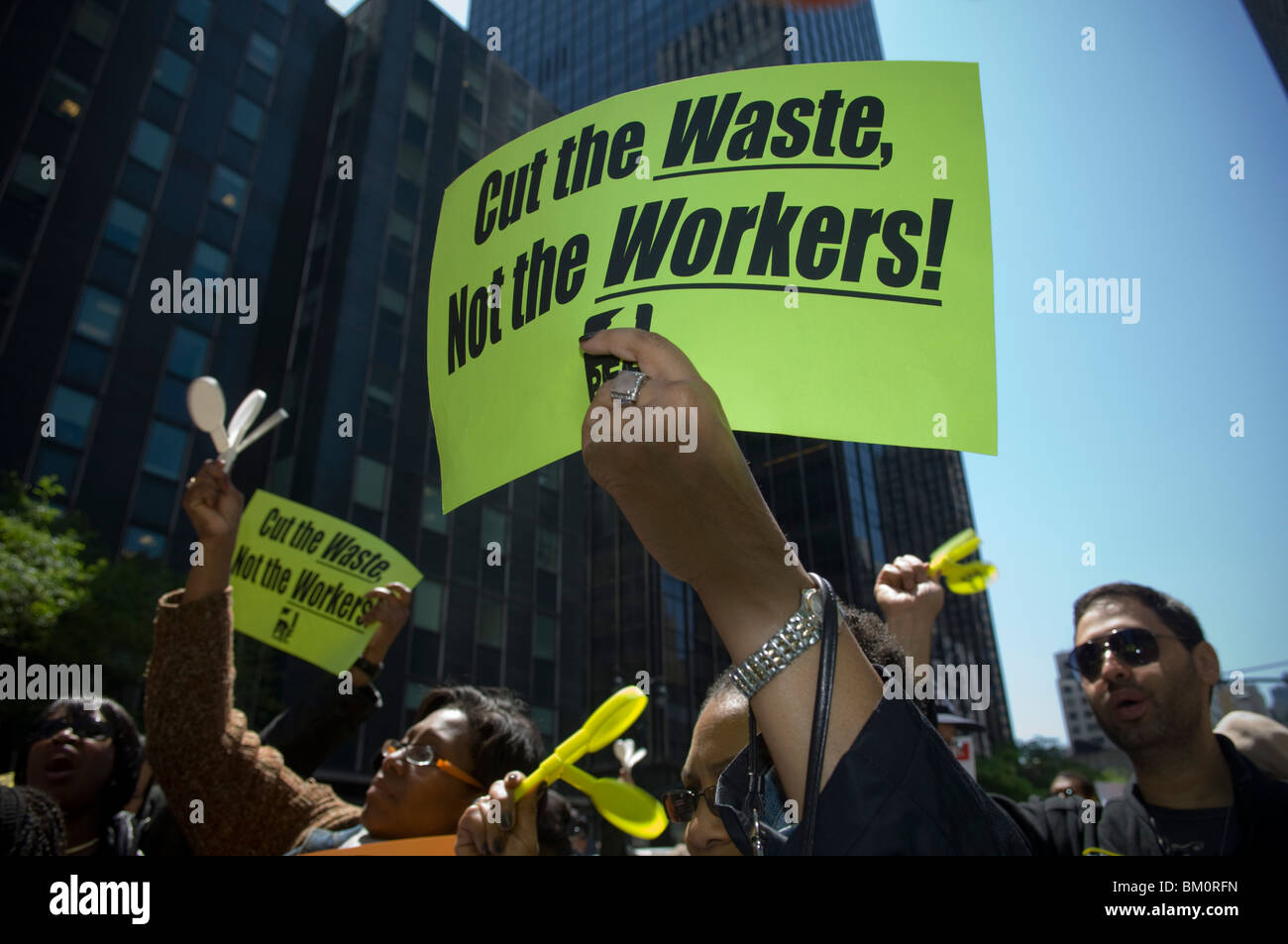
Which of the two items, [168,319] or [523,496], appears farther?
[523,496]

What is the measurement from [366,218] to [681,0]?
49.1 m

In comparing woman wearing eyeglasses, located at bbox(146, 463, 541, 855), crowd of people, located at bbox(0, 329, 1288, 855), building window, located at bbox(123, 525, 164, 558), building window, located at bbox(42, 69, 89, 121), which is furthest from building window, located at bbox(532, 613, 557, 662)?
woman wearing eyeglasses, located at bbox(146, 463, 541, 855)

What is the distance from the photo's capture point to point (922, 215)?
53.8 inches

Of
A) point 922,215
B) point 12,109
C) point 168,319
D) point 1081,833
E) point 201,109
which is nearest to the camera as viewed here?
point 922,215

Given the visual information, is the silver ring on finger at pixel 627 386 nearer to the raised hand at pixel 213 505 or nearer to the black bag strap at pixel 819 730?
the black bag strap at pixel 819 730

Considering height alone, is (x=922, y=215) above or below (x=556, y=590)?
below

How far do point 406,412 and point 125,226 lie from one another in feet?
31.1

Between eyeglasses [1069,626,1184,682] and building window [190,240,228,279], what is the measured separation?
1078 inches

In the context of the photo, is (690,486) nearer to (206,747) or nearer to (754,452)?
(206,747)

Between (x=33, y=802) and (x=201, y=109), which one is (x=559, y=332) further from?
(x=201, y=109)

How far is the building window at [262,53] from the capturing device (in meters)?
28.2

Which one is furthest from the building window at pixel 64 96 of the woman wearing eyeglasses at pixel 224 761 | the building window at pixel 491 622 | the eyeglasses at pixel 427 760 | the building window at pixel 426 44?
the eyeglasses at pixel 427 760
